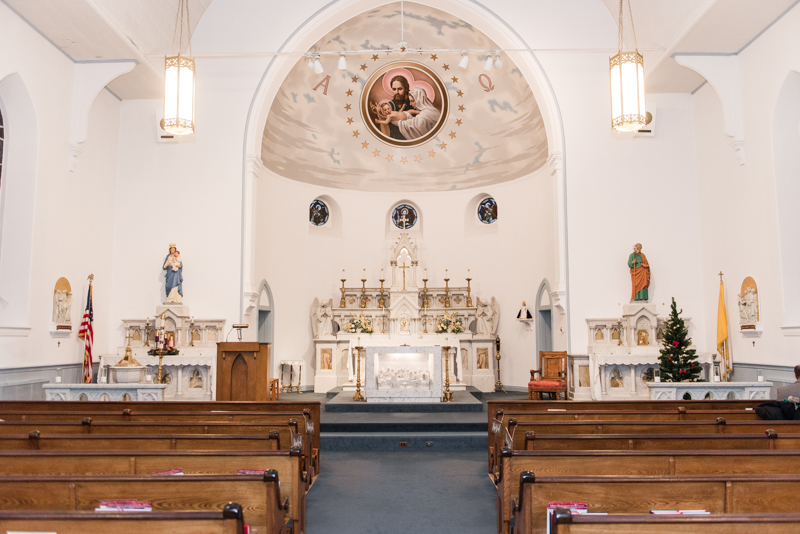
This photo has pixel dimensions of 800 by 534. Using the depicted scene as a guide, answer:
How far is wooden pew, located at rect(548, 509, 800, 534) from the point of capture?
2324 mm

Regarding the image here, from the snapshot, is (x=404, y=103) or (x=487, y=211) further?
(x=487, y=211)

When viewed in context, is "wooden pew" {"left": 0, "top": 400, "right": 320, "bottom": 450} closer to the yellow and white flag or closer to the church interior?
the church interior

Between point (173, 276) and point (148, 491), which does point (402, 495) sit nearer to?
point (148, 491)

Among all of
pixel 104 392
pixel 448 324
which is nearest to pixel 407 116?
pixel 448 324

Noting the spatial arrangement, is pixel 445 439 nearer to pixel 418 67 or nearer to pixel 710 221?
pixel 710 221

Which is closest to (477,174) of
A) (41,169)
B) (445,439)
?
(445,439)

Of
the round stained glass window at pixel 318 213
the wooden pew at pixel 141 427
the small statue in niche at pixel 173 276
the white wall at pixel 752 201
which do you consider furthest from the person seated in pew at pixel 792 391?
the round stained glass window at pixel 318 213

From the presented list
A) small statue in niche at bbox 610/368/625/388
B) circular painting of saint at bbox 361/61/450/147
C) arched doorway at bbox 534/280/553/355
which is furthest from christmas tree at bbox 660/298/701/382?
circular painting of saint at bbox 361/61/450/147

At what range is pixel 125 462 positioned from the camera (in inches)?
140

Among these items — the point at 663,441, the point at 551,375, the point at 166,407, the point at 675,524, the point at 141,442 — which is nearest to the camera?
the point at 675,524

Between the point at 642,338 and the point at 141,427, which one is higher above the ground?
the point at 642,338

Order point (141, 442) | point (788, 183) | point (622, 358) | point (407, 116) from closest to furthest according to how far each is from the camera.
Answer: point (141, 442)
point (788, 183)
point (622, 358)
point (407, 116)

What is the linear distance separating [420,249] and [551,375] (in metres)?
5.52

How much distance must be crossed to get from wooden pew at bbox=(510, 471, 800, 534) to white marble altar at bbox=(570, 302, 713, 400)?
7.45m
